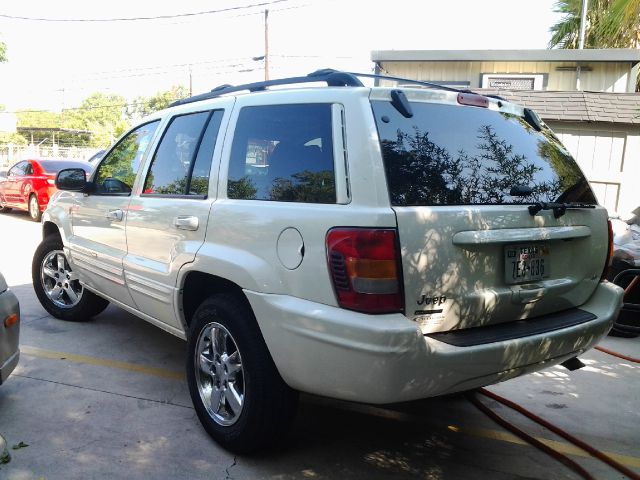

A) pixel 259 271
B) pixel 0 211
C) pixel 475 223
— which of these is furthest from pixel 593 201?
pixel 0 211

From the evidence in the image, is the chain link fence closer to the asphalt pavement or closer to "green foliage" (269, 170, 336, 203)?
the asphalt pavement

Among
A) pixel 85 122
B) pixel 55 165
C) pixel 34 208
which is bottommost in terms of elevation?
pixel 34 208

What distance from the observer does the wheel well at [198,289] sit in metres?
3.19

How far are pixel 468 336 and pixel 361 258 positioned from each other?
2.20 ft

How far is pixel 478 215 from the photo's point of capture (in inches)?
105

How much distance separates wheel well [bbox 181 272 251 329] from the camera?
3.19 meters

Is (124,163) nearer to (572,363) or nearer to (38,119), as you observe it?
(572,363)

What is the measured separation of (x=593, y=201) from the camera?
133 inches

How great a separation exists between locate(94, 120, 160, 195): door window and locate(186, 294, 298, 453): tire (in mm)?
Result: 1508

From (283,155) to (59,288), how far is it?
3.53 m

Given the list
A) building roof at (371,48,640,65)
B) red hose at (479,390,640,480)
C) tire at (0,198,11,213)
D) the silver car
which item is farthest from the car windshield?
red hose at (479,390,640,480)

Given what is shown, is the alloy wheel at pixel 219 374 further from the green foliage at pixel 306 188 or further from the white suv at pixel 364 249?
the green foliage at pixel 306 188

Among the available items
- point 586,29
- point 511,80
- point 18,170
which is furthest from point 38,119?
point 511,80

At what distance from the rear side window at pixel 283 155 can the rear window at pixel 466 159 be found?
0.30 meters
